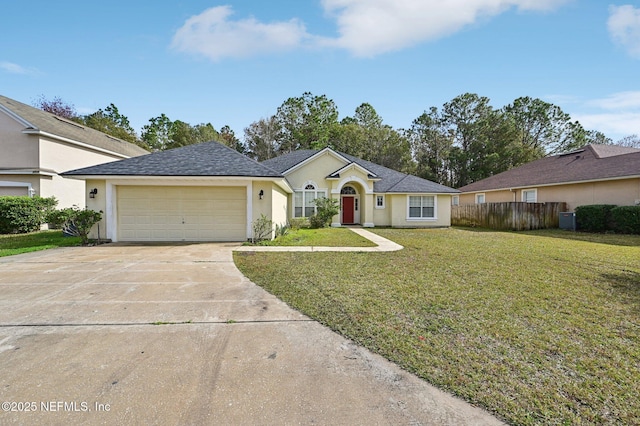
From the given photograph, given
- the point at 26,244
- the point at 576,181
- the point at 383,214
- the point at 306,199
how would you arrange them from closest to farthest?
the point at 26,244
the point at 576,181
the point at 306,199
the point at 383,214

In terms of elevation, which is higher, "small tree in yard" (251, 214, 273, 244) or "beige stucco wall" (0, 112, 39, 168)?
"beige stucco wall" (0, 112, 39, 168)

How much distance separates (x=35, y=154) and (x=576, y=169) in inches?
1336

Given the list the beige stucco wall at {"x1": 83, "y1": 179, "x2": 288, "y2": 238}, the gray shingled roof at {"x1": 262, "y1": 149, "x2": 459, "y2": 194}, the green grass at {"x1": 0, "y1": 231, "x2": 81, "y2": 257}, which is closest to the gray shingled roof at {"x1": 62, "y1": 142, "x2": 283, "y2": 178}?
the beige stucco wall at {"x1": 83, "y1": 179, "x2": 288, "y2": 238}

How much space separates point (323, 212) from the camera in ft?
59.1

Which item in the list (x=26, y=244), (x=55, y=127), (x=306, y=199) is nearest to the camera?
(x=26, y=244)

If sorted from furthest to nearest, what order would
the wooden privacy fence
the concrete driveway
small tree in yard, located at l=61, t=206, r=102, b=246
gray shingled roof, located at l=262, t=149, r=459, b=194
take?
gray shingled roof, located at l=262, t=149, r=459, b=194 < the wooden privacy fence < small tree in yard, located at l=61, t=206, r=102, b=246 < the concrete driveway

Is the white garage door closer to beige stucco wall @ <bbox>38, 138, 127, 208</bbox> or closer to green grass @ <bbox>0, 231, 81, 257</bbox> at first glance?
green grass @ <bbox>0, 231, 81, 257</bbox>

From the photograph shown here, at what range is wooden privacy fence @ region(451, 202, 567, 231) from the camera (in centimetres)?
1760

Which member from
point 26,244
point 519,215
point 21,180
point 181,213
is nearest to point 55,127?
point 21,180

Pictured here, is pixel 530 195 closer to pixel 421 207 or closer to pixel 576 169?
pixel 576 169

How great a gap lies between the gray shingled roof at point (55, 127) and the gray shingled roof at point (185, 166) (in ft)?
31.1

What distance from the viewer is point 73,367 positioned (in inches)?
117

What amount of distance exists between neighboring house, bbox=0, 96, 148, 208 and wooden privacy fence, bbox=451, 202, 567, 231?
2697 cm

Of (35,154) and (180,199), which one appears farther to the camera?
(35,154)
